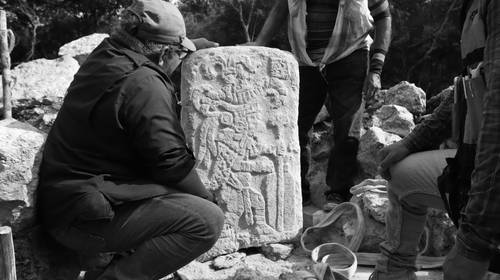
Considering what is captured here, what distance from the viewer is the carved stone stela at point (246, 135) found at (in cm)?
335

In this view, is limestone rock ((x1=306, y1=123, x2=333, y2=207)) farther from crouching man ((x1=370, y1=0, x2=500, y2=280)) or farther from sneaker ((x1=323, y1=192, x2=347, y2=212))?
crouching man ((x1=370, y1=0, x2=500, y2=280))

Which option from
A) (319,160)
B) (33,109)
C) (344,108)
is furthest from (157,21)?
(33,109)

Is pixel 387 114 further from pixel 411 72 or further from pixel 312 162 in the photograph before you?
pixel 411 72

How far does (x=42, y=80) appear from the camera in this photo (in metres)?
4.82

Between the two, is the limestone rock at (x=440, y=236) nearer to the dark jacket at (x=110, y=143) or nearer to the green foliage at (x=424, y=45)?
the dark jacket at (x=110, y=143)

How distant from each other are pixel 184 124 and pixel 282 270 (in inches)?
38.9

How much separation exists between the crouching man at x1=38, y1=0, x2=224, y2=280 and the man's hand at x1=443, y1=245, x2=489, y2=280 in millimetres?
995

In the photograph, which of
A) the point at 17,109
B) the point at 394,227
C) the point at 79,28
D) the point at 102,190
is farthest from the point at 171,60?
the point at 79,28

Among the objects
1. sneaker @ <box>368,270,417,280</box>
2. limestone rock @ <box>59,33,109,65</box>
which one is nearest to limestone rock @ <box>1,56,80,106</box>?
limestone rock @ <box>59,33,109,65</box>

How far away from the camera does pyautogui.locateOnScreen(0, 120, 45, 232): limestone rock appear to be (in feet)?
7.54

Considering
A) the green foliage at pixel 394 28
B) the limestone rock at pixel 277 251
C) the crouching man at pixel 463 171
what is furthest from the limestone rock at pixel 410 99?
the green foliage at pixel 394 28

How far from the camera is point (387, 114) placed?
4770 mm

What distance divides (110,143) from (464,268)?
1.33 m

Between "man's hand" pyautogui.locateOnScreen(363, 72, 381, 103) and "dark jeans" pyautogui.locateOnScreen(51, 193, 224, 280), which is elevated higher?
"man's hand" pyautogui.locateOnScreen(363, 72, 381, 103)
